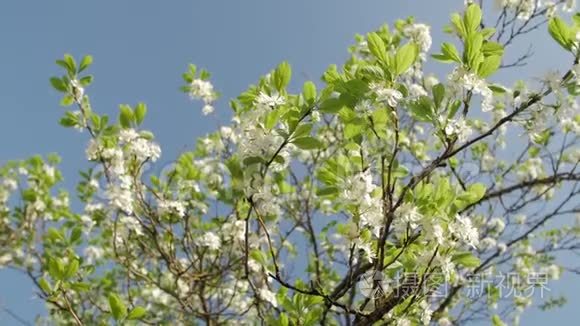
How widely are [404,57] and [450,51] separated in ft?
0.58

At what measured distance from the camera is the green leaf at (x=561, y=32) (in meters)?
1.89

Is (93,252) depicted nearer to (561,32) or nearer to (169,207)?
(169,207)

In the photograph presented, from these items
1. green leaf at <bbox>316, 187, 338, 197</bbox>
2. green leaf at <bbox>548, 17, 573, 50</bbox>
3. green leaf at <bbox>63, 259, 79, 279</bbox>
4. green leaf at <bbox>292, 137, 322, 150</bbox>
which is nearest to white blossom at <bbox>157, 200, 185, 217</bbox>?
green leaf at <bbox>63, 259, 79, 279</bbox>

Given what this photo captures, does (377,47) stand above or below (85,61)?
below

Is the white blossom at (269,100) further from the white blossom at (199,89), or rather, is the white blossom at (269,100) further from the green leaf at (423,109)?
the white blossom at (199,89)

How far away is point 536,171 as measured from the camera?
562 cm

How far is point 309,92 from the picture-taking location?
6.11 ft

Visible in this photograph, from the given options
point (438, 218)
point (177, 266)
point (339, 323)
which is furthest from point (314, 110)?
point (339, 323)

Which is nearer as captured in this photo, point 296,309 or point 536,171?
point 296,309

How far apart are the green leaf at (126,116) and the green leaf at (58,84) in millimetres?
444

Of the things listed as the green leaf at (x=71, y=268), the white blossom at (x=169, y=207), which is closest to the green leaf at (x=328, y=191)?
the green leaf at (x=71, y=268)

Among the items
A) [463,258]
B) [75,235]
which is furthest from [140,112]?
[463,258]

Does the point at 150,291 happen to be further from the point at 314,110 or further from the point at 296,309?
the point at 314,110

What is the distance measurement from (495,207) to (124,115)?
10.9 feet
